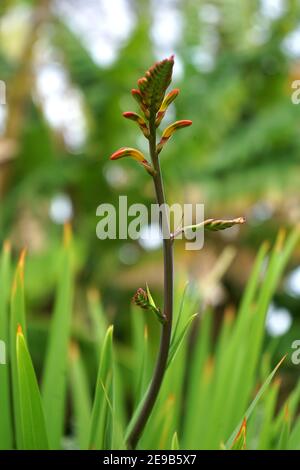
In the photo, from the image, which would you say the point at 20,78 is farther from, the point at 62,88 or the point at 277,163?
the point at 277,163

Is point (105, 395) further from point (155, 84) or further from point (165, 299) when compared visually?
point (155, 84)

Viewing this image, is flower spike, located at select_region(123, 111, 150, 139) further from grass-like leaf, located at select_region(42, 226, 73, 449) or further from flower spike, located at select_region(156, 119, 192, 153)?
grass-like leaf, located at select_region(42, 226, 73, 449)

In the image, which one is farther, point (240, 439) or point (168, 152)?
point (168, 152)

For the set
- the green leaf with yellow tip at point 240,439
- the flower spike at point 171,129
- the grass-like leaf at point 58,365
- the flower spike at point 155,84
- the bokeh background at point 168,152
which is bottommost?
the green leaf with yellow tip at point 240,439

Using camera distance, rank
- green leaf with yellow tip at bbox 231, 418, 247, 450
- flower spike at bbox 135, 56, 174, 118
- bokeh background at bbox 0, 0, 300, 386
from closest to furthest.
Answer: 1. flower spike at bbox 135, 56, 174, 118
2. green leaf with yellow tip at bbox 231, 418, 247, 450
3. bokeh background at bbox 0, 0, 300, 386

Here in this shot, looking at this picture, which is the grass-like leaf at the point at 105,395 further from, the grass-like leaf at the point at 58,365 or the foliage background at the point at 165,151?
the foliage background at the point at 165,151

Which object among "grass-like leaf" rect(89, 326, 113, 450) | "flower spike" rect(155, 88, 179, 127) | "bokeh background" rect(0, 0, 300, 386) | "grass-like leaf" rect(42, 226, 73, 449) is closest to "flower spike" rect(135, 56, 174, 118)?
"flower spike" rect(155, 88, 179, 127)

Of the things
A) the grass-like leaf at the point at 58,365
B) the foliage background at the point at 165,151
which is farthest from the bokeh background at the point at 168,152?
the grass-like leaf at the point at 58,365

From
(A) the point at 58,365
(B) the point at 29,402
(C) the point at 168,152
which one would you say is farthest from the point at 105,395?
(C) the point at 168,152
